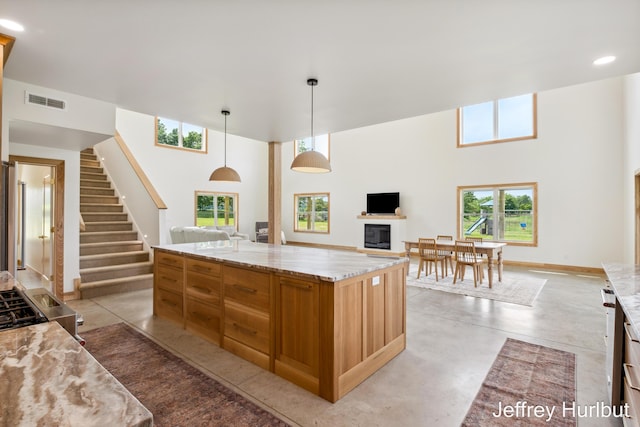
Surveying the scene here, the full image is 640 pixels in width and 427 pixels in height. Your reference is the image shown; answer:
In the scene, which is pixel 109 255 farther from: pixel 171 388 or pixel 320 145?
pixel 320 145

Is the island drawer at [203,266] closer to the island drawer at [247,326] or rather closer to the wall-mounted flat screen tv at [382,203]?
the island drawer at [247,326]

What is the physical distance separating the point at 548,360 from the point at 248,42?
3691 mm

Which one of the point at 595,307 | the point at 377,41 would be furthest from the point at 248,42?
the point at 595,307

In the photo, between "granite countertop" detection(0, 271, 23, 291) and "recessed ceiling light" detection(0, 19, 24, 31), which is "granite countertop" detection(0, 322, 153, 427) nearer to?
"granite countertop" detection(0, 271, 23, 291)

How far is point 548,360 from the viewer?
265 centimetres

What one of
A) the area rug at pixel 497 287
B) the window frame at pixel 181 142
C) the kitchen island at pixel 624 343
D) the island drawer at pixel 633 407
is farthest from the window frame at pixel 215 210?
the island drawer at pixel 633 407

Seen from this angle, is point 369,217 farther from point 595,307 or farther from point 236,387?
point 236,387

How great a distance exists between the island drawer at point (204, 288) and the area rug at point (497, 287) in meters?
3.64

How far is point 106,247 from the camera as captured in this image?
5398mm

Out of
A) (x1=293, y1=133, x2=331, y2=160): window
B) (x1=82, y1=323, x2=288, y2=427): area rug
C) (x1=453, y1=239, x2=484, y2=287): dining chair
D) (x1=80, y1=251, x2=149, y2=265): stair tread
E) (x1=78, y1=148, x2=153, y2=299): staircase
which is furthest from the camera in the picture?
(x1=293, y1=133, x2=331, y2=160): window

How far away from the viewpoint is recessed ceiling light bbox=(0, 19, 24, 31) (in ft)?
7.04

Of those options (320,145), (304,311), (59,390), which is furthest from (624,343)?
(320,145)

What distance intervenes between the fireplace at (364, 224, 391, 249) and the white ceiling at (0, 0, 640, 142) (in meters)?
5.31

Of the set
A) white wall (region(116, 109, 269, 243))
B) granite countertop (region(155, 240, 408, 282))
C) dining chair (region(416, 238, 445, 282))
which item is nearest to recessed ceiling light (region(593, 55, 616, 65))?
granite countertop (region(155, 240, 408, 282))
